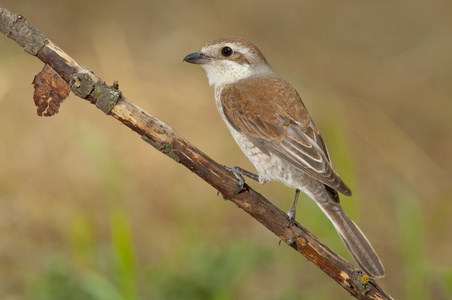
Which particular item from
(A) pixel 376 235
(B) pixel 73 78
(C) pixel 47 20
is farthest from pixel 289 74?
(B) pixel 73 78

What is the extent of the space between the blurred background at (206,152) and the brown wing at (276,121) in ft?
1.75

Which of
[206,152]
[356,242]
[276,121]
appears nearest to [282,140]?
[276,121]

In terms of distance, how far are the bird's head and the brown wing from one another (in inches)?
9.5

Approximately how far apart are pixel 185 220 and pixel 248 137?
4.04ft

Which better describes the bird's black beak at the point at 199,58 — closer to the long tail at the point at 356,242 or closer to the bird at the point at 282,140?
the bird at the point at 282,140

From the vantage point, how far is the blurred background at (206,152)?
3941 millimetres

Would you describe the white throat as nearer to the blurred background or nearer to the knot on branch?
the blurred background

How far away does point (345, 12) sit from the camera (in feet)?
28.5

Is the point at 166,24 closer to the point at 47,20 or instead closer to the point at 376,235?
the point at 47,20

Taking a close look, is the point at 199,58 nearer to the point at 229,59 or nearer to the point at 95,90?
the point at 229,59

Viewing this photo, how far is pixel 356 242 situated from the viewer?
2.99 meters

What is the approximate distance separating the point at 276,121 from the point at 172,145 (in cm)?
89

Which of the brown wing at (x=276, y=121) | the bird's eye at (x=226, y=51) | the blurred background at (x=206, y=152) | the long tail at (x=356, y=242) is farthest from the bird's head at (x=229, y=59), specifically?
the long tail at (x=356, y=242)

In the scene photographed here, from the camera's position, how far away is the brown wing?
3283 millimetres
